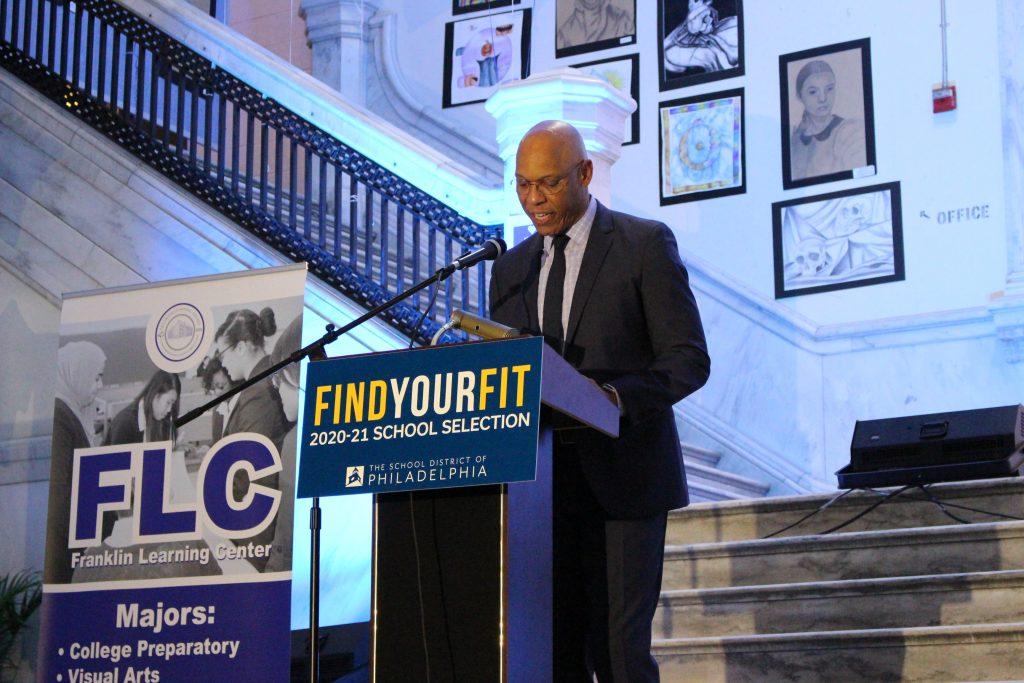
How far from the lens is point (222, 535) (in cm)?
403

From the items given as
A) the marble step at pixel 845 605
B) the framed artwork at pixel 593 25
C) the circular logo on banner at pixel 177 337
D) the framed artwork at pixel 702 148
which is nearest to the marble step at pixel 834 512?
the marble step at pixel 845 605

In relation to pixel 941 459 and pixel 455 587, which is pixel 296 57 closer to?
pixel 941 459

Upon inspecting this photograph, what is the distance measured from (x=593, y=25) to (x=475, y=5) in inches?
36.1

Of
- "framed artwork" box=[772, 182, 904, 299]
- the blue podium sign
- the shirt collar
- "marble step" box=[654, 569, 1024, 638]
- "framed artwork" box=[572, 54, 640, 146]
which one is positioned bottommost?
"marble step" box=[654, 569, 1024, 638]

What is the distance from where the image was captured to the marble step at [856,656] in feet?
12.5

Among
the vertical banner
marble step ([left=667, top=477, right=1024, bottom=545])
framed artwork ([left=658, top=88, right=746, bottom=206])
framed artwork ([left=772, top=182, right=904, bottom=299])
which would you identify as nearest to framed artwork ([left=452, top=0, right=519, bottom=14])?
framed artwork ([left=658, top=88, right=746, bottom=206])

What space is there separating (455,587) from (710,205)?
20.2 feet

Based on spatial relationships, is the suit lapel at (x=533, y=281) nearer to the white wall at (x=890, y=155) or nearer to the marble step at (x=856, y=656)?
the marble step at (x=856, y=656)

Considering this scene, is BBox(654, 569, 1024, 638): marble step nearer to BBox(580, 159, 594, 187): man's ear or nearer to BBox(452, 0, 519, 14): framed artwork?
BBox(580, 159, 594, 187): man's ear

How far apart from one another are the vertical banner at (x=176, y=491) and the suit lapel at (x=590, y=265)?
137 centimetres

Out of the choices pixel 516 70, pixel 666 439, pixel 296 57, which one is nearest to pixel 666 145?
pixel 516 70

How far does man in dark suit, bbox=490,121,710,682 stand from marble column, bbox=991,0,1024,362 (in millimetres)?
4839

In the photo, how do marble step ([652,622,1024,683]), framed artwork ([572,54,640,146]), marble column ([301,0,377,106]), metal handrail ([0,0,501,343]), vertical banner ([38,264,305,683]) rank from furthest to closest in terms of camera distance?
marble column ([301,0,377,106]), framed artwork ([572,54,640,146]), metal handrail ([0,0,501,343]), vertical banner ([38,264,305,683]), marble step ([652,622,1024,683])

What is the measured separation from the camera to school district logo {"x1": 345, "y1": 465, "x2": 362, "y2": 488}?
8.36ft
